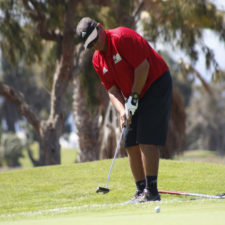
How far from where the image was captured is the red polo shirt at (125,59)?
200 inches

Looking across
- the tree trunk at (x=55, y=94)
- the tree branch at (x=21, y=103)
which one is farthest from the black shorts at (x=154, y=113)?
the tree branch at (x=21, y=103)

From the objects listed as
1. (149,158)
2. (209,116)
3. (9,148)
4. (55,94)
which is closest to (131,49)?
(149,158)

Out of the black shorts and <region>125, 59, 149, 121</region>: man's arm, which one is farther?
the black shorts

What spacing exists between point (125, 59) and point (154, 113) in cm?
64

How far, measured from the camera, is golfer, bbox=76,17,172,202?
5.09m

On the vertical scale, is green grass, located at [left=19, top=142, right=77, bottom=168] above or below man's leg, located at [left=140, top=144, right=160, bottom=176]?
below

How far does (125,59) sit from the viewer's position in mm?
5176

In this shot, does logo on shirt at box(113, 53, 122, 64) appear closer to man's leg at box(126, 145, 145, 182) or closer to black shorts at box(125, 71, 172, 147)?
black shorts at box(125, 71, 172, 147)

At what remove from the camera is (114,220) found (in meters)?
3.32

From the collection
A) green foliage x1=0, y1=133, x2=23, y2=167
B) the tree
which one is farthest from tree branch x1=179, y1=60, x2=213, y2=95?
green foliage x1=0, y1=133, x2=23, y2=167

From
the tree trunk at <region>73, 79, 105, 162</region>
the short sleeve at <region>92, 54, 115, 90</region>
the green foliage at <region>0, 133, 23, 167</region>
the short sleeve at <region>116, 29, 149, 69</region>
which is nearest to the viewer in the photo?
the short sleeve at <region>116, 29, 149, 69</region>

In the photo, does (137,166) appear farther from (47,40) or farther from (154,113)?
(47,40)

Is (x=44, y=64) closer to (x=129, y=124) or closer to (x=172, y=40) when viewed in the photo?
(x=172, y=40)

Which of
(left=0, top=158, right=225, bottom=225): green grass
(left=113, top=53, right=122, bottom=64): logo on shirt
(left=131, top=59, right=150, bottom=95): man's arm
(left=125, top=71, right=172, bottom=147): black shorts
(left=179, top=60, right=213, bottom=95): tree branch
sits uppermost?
(left=179, top=60, right=213, bottom=95): tree branch
